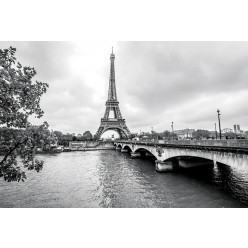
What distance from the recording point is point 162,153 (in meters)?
23.4

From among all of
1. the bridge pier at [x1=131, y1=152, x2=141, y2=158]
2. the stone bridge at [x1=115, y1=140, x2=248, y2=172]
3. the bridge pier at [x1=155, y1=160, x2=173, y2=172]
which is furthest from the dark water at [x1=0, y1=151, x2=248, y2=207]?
the bridge pier at [x1=131, y1=152, x2=141, y2=158]

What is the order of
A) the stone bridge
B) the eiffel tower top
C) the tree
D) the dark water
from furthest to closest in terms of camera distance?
the eiffel tower top < the dark water < the stone bridge < the tree

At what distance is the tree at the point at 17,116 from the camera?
4.79m

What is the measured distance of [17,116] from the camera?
518cm

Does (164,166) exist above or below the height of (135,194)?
above

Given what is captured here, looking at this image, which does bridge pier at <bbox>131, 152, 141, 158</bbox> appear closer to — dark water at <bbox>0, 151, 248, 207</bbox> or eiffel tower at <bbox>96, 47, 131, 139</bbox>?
dark water at <bbox>0, 151, 248, 207</bbox>

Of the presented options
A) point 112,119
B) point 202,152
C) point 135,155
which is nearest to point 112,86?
point 112,119

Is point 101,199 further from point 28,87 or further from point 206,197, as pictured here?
point 28,87

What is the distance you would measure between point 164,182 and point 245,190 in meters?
7.52

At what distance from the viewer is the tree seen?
479 centimetres

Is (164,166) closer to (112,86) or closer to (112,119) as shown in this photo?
(112,119)

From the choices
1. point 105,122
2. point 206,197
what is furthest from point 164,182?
point 105,122

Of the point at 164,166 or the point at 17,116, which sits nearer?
the point at 17,116

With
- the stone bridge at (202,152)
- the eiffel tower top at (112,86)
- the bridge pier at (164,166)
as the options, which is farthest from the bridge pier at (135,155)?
the eiffel tower top at (112,86)
